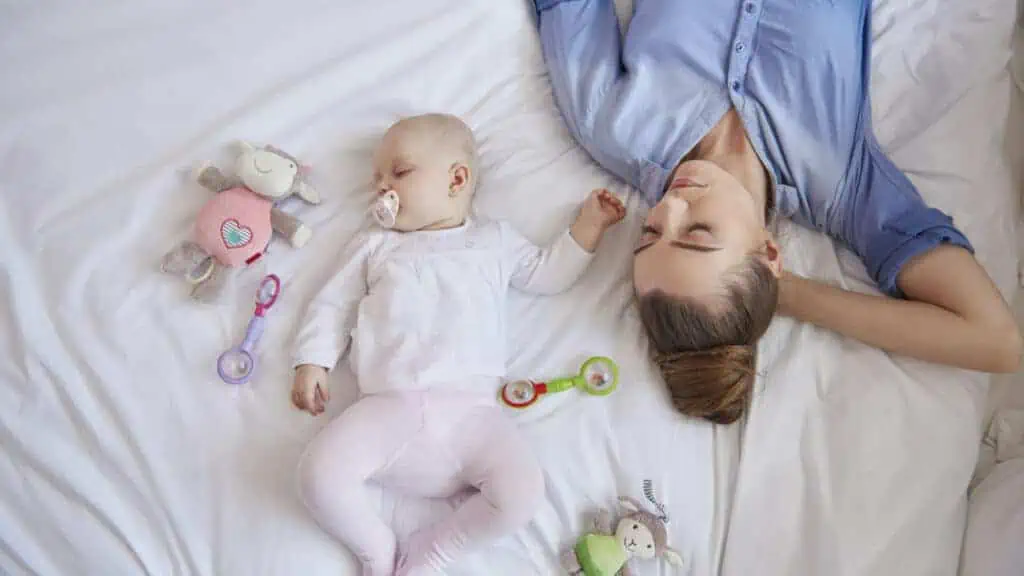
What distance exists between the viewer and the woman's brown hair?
1.01m

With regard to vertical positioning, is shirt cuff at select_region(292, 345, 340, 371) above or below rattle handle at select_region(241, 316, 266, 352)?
below

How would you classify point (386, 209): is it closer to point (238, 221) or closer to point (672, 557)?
point (238, 221)

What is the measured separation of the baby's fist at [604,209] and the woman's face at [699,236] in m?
0.06

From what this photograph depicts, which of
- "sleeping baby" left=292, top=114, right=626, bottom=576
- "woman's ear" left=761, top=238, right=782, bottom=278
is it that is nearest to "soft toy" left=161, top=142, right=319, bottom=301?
"sleeping baby" left=292, top=114, right=626, bottom=576

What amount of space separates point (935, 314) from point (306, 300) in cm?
80

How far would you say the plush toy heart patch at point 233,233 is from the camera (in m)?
1.08

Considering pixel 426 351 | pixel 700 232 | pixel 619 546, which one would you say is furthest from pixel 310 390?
pixel 700 232

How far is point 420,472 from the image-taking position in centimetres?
98

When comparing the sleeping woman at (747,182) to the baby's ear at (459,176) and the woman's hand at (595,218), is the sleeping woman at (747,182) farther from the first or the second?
the baby's ear at (459,176)

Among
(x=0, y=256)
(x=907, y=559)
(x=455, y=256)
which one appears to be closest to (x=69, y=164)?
(x=0, y=256)

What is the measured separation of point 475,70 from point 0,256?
2.31 ft

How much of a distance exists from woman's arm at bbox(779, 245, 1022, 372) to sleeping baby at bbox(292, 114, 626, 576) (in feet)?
0.99

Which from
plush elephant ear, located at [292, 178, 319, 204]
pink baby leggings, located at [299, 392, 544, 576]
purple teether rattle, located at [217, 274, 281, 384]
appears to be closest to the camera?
pink baby leggings, located at [299, 392, 544, 576]

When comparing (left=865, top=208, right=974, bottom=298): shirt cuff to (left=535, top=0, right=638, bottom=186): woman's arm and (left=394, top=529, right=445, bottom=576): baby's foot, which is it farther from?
(left=394, top=529, right=445, bottom=576): baby's foot
